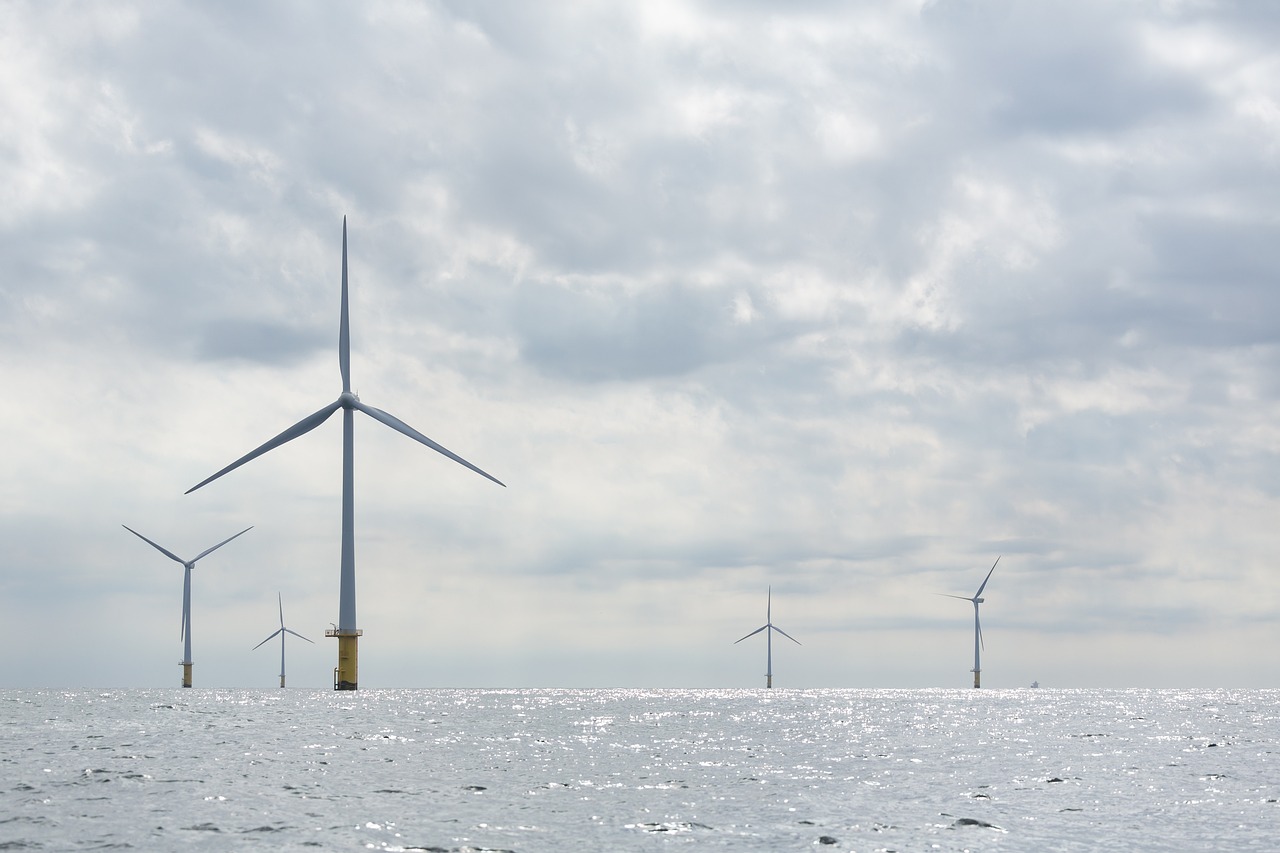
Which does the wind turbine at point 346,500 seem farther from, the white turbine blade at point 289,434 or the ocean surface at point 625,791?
the ocean surface at point 625,791

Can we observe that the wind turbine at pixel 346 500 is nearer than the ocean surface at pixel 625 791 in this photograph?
No

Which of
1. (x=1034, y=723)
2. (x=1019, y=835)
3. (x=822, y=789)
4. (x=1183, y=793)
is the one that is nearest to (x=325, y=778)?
(x=822, y=789)

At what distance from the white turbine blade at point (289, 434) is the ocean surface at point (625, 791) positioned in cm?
5046

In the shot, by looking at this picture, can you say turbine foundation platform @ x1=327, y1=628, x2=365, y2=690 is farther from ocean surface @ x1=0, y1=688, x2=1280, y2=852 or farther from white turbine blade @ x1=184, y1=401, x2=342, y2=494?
ocean surface @ x1=0, y1=688, x2=1280, y2=852

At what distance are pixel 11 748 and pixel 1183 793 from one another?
2940 inches

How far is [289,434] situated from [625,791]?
112 meters

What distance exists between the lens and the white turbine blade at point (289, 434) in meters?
160

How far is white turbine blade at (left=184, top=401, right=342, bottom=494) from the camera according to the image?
Answer: 160 m

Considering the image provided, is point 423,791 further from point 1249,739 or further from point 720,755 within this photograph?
point 1249,739

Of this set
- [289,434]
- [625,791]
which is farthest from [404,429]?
[625,791]

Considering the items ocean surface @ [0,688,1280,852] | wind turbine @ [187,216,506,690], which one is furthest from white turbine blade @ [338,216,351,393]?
ocean surface @ [0,688,1280,852]

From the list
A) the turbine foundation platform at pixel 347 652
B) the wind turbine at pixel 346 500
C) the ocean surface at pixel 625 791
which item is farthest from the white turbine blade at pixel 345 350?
Answer: the ocean surface at pixel 625 791

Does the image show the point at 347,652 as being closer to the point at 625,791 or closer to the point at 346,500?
the point at 346,500

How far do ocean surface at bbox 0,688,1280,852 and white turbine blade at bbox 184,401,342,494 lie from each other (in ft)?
166
